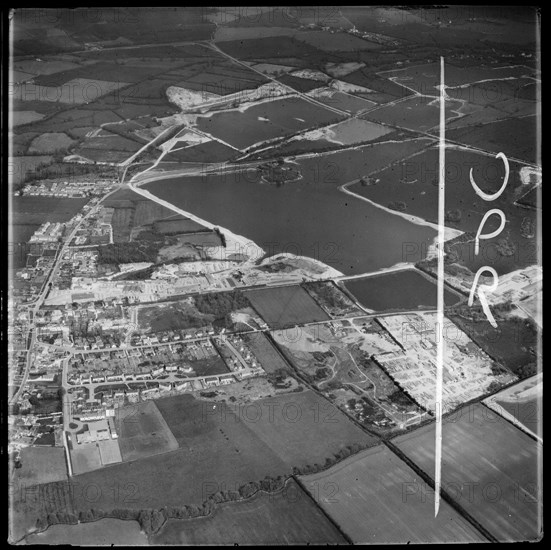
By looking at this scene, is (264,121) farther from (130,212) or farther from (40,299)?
(40,299)

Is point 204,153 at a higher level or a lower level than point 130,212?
higher

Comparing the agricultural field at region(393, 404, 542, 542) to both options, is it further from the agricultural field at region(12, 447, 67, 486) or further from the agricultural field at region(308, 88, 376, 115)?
the agricultural field at region(308, 88, 376, 115)

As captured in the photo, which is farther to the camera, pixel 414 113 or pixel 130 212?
pixel 414 113

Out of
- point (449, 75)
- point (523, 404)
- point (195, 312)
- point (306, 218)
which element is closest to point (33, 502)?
point (195, 312)

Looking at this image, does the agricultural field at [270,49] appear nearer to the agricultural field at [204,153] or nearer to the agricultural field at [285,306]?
the agricultural field at [204,153]

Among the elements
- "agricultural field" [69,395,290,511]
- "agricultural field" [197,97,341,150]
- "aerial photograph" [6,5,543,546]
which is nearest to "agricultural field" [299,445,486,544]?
"aerial photograph" [6,5,543,546]
